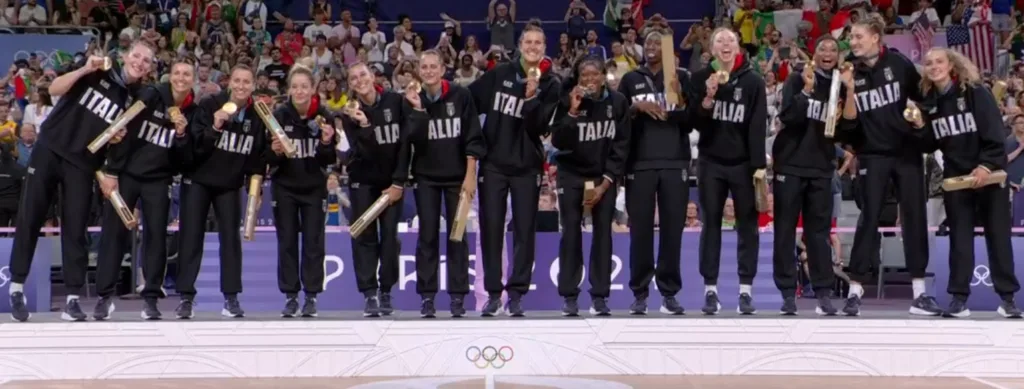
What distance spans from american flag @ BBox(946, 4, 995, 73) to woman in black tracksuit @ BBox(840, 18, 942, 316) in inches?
411

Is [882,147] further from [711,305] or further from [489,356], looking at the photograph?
[489,356]

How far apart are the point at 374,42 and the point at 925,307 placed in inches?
479

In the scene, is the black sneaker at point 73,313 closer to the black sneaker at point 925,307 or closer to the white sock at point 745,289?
the white sock at point 745,289

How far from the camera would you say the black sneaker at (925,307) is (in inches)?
400

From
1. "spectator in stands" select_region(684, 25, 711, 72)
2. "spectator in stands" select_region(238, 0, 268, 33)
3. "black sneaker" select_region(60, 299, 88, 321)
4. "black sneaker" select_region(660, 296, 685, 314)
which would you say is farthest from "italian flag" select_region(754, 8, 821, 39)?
"black sneaker" select_region(60, 299, 88, 321)

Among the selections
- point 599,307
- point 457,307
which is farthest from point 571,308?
point 457,307

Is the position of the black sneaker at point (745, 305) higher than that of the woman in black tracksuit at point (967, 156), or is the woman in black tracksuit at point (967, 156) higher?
the woman in black tracksuit at point (967, 156)

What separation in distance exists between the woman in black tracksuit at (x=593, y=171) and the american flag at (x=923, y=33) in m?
11.3

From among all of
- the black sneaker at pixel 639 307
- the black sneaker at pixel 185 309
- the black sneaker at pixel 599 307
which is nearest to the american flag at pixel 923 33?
the black sneaker at pixel 639 307

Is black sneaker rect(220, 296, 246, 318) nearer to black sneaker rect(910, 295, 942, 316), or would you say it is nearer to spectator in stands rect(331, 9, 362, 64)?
black sneaker rect(910, 295, 942, 316)

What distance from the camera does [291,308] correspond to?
10.3m

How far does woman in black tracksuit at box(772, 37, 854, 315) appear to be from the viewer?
10.1m

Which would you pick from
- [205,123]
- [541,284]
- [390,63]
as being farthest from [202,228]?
[390,63]

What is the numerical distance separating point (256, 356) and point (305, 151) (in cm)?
173
